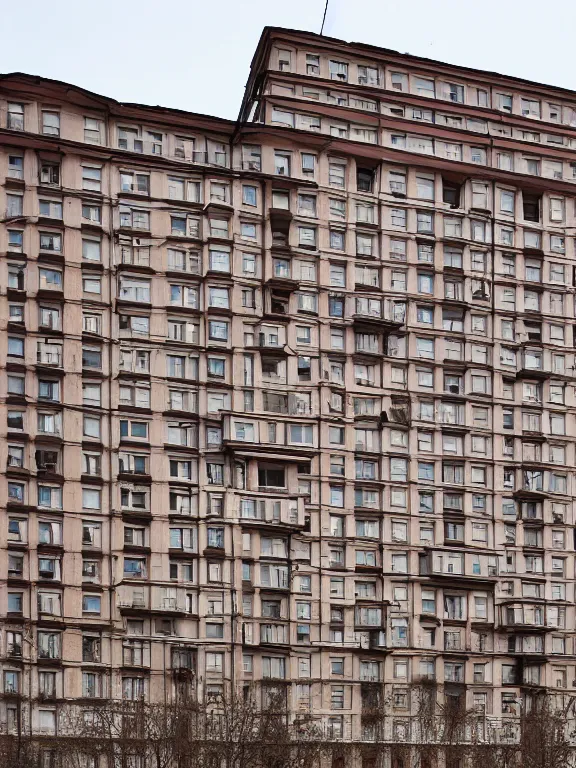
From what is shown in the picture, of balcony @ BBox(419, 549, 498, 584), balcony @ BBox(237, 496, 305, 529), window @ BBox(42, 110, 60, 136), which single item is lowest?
balcony @ BBox(419, 549, 498, 584)

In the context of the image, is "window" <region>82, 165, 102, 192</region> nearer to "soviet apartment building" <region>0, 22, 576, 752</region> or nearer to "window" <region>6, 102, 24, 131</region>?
"soviet apartment building" <region>0, 22, 576, 752</region>

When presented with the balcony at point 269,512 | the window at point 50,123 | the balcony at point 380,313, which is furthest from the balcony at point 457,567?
the window at point 50,123

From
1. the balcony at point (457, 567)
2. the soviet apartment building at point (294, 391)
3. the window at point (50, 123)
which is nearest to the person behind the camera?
the soviet apartment building at point (294, 391)

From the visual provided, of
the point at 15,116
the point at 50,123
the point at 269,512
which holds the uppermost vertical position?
the point at 15,116

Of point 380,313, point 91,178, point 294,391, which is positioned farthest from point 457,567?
point 91,178

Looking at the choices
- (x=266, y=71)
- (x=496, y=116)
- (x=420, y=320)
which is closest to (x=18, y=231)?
(x=266, y=71)

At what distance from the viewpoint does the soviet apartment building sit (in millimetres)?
62250

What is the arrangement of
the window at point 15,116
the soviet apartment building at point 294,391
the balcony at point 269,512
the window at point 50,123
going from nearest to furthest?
the soviet apartment building at point 294,391 < the balcony at point 269,512 < the window at point 15,116 < the window at point 50,123

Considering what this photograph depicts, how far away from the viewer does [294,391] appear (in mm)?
65938

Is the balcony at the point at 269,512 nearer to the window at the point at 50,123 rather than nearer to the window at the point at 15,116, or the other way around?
the window at the point at 50,123

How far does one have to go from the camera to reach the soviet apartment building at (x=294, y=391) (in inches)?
2451

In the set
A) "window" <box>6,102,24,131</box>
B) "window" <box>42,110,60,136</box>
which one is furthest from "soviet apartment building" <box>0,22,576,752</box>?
"window" <box>42,110,60,136</box>

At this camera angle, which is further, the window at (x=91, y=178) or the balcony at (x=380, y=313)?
the balcony at (x=380, y=313)

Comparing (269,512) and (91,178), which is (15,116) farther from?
(269,512)
